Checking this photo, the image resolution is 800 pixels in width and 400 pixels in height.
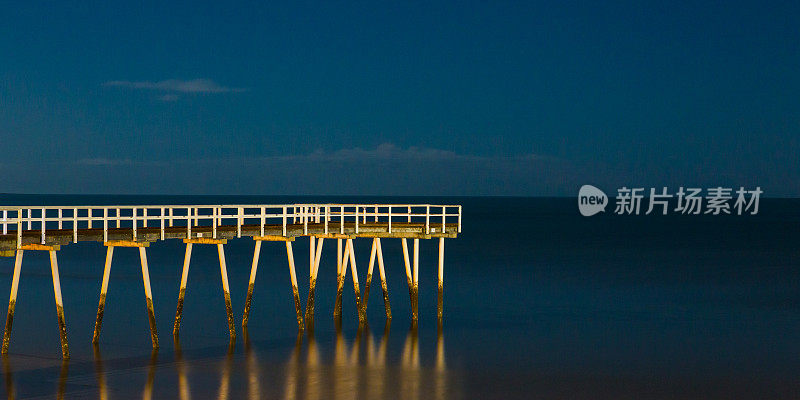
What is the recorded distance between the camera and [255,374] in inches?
822

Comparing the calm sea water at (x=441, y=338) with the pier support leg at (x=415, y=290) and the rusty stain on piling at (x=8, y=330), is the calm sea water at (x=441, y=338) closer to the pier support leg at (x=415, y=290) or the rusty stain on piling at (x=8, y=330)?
the rusty stain on piling at (x=8, y=330)

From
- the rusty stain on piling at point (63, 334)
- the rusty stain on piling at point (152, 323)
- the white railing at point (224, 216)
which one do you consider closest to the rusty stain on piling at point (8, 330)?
the rusty stain on piling at point (63, 334)

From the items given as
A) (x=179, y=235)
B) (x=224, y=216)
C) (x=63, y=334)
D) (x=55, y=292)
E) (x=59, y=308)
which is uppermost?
(x=224, y=216)

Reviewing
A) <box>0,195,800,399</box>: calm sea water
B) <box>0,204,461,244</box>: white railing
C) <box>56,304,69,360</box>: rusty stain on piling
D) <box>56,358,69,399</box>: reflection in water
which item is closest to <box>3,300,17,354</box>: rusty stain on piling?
<box>0,195,800,399</box>: calm sea water

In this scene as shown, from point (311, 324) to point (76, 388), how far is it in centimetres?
996

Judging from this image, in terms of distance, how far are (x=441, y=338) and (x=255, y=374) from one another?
22.7 ft

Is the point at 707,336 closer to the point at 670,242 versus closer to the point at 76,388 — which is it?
the point at 76,388

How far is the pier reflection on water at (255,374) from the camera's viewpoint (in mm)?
19000

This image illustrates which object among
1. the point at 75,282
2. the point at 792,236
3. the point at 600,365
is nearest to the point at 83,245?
the point at 75,282

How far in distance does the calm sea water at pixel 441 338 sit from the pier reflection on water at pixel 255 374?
47mm

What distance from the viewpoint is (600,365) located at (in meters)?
22.9

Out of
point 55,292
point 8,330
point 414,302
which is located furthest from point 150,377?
point 414,302

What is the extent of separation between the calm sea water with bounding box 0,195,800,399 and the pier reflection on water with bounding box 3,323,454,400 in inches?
1.9

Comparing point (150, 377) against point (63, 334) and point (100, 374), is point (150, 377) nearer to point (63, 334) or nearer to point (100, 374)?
point (100, 374)
